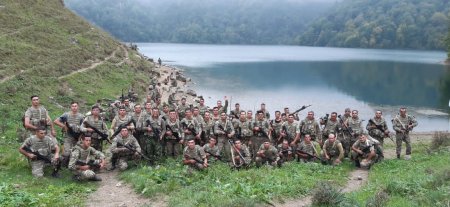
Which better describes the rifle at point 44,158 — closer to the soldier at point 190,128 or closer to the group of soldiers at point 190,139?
the group of soldiers at point 190,139

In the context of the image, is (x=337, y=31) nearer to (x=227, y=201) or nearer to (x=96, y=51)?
(x=96, y=51)

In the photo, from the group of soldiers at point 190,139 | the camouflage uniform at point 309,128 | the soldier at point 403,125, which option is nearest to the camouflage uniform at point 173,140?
the group of soldiers at point 190,139

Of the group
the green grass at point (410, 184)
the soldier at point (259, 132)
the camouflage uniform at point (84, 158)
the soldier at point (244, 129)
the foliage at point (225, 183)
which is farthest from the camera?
the soldier at point (259, 132)

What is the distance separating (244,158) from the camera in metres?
17.2

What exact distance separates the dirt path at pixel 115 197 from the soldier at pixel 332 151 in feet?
27.0

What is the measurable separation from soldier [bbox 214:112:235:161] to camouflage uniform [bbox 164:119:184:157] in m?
1.56

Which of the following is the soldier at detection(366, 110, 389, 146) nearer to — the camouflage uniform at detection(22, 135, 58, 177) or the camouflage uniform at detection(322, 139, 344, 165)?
the camouflage uniform at detection(322, 139, 344, 165)

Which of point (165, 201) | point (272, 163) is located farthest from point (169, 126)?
point (165, 201)

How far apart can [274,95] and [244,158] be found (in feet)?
128

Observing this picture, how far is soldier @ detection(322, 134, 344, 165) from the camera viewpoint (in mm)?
18328

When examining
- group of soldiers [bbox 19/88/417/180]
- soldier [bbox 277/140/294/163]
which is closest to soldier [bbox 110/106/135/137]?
group of soldiers [bbox 19/88/417/180]

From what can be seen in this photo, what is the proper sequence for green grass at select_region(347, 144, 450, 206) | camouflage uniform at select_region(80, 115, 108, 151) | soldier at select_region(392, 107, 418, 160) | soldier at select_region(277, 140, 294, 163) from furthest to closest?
soldier at select_region(392, 107, 418, 160)
soldier at select_region(277, 140, 294, 163)
camouflage uniform at select_region(80, 115, 108, 151)
green grass at select_region(347, 144, 450, 206)

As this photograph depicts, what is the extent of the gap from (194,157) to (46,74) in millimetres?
21364

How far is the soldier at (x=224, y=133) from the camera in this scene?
18547 millimetres
